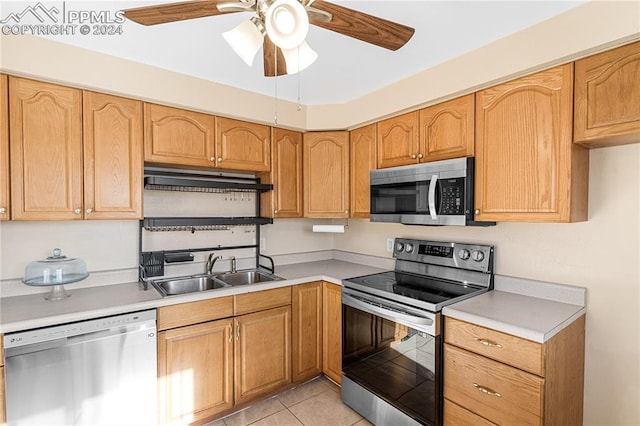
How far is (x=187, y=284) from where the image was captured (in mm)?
2451

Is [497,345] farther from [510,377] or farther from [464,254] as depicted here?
[464,254]

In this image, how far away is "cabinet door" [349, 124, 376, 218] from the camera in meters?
2.58

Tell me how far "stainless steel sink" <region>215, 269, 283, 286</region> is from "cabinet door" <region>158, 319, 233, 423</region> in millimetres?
504

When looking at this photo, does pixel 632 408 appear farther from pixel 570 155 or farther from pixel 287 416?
pixel 287 416

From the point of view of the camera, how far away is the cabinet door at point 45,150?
5.63 ft

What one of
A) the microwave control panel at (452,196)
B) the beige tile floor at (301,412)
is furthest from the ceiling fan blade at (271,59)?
the beige tile floor at (301,412)

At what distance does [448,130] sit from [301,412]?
84.3 inches

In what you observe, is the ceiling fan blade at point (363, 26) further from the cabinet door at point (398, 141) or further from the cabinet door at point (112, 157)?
the cabinet door at point (112, 157)

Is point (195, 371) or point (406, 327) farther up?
point (406, 327)

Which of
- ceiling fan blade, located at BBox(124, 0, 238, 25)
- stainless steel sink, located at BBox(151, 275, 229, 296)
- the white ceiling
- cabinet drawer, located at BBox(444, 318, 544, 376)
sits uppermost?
the white ceiling

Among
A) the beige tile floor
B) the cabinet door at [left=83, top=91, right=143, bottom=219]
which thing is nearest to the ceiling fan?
the cabinet door at [left=83, top=91, right=143, bottom=219]

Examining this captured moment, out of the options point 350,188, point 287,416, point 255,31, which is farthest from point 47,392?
point 350,188

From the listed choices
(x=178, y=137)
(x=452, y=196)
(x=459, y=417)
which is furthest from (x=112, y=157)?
(x=459, y=417)

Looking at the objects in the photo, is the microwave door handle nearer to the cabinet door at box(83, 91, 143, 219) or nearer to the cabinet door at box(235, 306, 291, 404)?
the cabinet door at box(235, 306, 291, 404)
